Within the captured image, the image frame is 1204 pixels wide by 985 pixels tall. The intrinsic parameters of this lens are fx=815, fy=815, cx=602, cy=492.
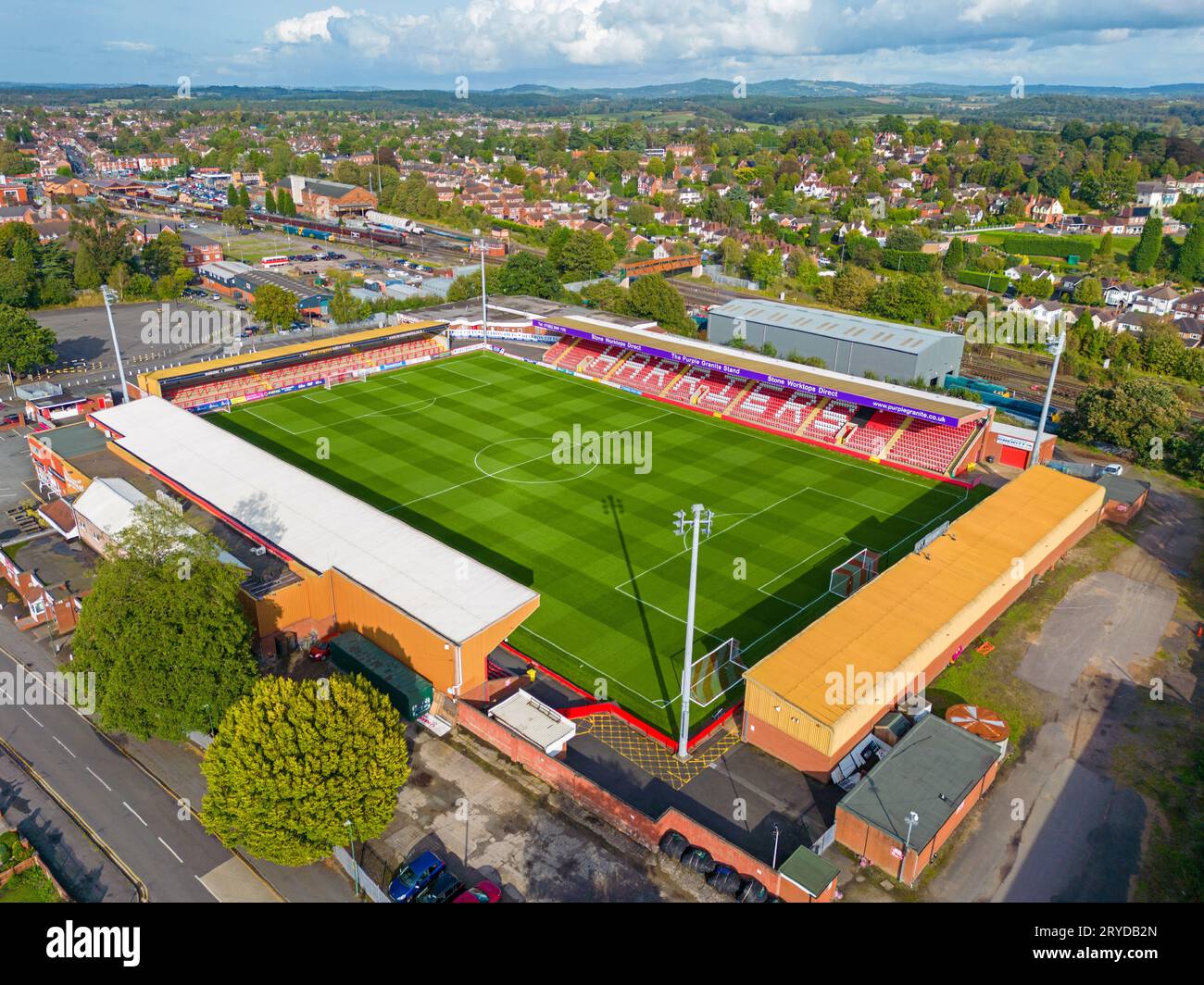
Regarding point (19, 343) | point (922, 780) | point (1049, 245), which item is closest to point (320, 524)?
point (922, 780)

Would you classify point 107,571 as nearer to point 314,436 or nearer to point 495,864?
point 495,864

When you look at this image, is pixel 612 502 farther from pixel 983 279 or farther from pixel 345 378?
pixel 983 279

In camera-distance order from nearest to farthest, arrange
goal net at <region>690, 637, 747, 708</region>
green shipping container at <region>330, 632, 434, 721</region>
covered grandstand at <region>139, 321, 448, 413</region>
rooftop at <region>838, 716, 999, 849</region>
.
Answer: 1. rooftop at <region>838, 716, 999, 849</region>
2. green shipping container at <region>330, 632, 434, 721</region>
3. goal net at <region>690, 637, 747, 708</region>
4. covered grandstand at <region>139, 321, 448, 413</region>

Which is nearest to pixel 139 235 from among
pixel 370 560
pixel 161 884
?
pixel 370 560

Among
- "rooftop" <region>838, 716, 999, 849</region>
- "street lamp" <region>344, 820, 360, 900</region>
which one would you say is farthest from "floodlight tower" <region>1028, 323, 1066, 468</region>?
"street lamp" <region>344, 820, 360, 900</region>

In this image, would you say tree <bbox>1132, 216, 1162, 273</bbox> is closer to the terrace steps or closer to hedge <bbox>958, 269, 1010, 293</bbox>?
hedge <bbox>958, 269, 1010, 293</bbox>

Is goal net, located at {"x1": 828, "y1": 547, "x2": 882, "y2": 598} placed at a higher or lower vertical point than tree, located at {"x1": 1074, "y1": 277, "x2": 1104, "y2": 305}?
lower

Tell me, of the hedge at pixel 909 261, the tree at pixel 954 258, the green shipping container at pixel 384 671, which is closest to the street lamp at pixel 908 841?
the green shipping container at pixel 384 671
